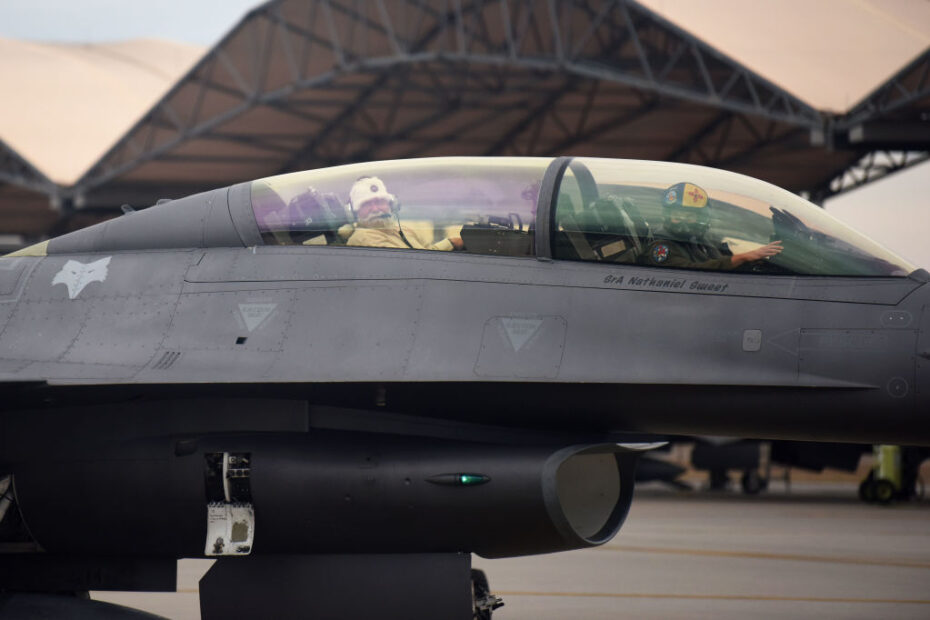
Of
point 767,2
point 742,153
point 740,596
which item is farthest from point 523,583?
point 742,153

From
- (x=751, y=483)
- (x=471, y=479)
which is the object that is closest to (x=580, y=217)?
(x=471, y=479)

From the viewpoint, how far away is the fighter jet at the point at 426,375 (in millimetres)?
5965

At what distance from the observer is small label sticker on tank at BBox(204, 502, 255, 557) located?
6.31 metres

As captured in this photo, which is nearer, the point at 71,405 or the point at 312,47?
the point at 71,405

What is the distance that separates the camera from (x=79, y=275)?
7086mm

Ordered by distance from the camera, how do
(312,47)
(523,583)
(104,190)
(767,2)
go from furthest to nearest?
1. (104,190)
2. (312,47)
3. (767,2)
4. (523,583)

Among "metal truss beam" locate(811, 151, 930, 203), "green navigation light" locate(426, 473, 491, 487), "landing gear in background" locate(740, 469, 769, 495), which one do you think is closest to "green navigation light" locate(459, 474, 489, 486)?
"green navigation light" locate(426, 473, 491, 487)

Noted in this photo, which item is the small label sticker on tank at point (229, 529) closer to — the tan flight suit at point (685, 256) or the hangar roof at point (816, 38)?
the tan flight suit at point (685, 256)

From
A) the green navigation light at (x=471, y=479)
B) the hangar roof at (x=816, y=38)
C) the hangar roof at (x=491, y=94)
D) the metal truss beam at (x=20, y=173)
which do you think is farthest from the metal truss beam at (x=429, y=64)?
the green navigation light at (x=471, y=479)

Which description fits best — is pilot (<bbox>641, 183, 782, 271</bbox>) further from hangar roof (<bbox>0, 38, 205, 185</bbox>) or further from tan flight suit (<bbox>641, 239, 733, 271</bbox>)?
hangar roof (<bbox>0, 38, 205, 185</bbox>)

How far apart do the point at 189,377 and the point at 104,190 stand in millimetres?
27151

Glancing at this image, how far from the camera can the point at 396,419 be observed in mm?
6449

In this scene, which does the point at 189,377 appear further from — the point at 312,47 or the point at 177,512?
the point at 312,47

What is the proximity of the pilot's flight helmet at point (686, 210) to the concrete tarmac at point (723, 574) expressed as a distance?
139 inches
